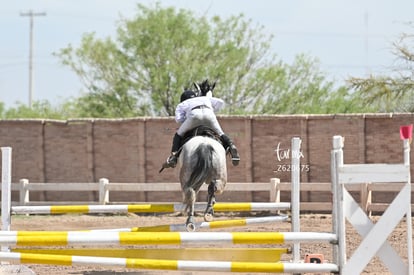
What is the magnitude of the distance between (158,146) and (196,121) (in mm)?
12494

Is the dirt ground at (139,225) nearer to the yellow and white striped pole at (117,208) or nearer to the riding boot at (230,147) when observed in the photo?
the yellow and white striped pole at (117,208)

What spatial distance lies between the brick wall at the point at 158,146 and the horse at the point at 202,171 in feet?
36.9

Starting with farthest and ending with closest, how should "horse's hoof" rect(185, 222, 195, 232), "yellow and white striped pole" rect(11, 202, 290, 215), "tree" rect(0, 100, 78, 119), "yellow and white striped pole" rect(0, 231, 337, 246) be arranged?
"tree" rect(0, 100, 78, 119)
"yellow and white striped pole" rect(11, 202, 290, 215)
"horse's hoof" rect(185, 222, 195, 232)
"yellow and white striped pole" rect(0, 231, 337, 246)

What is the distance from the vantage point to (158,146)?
23.0 meters

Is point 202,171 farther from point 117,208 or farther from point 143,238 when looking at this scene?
point 143,238

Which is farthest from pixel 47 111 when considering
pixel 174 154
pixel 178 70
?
pixel 174 154

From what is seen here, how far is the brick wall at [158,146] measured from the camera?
21.4 metres

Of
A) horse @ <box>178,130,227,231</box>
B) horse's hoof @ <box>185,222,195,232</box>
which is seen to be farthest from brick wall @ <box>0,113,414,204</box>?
horse's hoof @ <box>185,222,195,232</box>

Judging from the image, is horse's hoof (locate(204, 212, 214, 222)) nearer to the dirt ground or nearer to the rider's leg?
the rider's leg

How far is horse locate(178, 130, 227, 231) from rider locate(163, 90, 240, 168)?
372 millimetres

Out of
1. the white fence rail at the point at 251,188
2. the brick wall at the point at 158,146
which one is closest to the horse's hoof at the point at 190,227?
the white fence rail at the point at 251,188

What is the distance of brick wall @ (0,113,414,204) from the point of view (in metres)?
21.4

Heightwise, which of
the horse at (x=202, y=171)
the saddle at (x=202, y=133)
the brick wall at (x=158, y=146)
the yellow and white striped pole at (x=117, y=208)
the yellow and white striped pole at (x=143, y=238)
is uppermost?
the brick wall at (x=158, y=146)

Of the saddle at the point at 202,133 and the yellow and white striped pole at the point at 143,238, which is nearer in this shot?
the yellow and white striped pole at the point at 143,238
